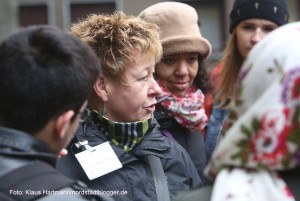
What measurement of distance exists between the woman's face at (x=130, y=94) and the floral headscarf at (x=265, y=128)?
3.54 feet

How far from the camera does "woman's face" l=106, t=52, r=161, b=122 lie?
2.45 meters

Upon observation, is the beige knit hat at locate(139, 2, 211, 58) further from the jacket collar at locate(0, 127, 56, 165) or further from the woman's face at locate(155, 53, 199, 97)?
the jacket collar at locate(0, 127, 56, 165)

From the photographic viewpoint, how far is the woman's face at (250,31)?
2984mm

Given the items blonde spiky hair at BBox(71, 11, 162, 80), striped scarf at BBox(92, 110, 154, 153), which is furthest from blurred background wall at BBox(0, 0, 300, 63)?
striped scarf at BBox(92, 110, 154, 153)

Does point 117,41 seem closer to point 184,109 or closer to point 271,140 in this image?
point 184,109

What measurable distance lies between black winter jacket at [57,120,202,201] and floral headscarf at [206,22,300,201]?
0.91 meters

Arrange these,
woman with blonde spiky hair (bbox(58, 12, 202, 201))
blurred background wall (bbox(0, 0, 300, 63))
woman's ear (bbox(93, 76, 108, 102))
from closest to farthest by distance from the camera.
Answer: woman with blonde spiky hair (bbox(58, 12, 202, 201)) → woman's ear (bbox(93, 76, 108, 102)) → blurred background wall (bbox(0, 0, 300, 63))

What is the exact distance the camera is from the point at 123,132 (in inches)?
94.7

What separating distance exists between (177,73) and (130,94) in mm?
647

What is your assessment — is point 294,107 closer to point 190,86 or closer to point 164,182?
point 164,182

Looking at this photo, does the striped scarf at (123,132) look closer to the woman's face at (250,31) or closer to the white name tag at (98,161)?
the white name tag at (98,161)

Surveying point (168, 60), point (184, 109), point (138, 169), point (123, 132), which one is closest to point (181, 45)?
point (168, 60)

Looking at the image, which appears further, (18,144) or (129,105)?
(129,105)

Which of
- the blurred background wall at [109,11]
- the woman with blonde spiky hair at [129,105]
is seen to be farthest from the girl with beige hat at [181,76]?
the blurred background wall at [109,11]
